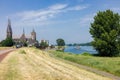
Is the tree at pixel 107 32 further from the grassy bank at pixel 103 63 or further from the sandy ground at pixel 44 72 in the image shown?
the sandy ground at pixel 44 72

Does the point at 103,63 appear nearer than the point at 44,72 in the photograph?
No

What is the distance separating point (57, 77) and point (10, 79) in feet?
10.4

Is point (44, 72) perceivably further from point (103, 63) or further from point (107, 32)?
point (107, 32)

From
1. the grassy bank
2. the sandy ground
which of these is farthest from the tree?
the sandy ground

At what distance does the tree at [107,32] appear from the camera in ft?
253

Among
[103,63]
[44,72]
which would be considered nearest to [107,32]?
[103,63]

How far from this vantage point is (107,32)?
78.4 meters

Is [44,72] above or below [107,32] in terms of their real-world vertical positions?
below

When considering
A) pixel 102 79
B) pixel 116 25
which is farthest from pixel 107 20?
pixel 102 79

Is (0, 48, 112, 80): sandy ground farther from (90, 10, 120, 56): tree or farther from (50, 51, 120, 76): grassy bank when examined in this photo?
(90, 10, 120, 56): tree

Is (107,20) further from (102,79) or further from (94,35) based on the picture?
(102,79)

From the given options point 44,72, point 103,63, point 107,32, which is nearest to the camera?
point 44,72

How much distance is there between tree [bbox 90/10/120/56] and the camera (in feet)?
253

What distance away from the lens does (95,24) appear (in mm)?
79188
